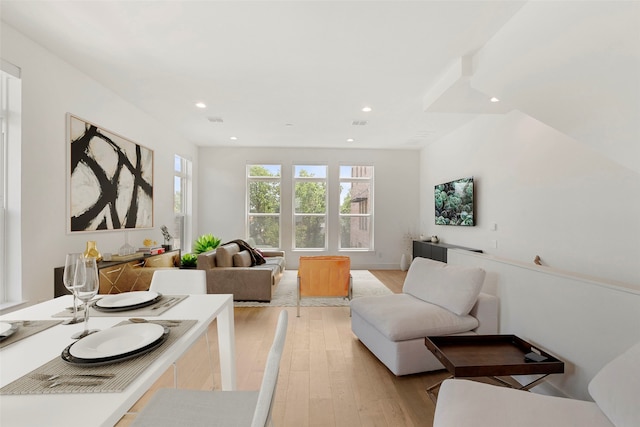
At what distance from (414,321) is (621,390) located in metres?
1.26

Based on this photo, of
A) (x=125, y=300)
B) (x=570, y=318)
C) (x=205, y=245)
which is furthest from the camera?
(x=205, y=245)

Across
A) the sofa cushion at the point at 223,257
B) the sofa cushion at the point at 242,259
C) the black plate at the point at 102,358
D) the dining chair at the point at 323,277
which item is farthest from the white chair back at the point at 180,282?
the sofa cushion at the point at 242,259

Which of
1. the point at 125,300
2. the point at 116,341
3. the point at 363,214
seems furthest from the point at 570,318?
the point at 363,214

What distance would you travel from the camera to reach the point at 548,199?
346 centimetres

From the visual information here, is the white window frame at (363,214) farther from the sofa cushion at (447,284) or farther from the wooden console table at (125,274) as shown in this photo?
the sofa cushion at (447,284)

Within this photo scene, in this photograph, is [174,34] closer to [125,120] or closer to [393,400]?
[125,120]

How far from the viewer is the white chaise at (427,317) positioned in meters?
2.29

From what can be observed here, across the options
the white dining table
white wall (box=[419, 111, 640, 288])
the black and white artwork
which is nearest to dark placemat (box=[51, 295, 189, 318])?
the white dining table

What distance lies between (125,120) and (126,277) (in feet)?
6.94

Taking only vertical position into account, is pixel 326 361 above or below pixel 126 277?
below

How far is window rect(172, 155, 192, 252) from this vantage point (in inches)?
236

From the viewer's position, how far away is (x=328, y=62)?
3092 millimetres

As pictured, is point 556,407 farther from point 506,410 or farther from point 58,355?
point 58,355

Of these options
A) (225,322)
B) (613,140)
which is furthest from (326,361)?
(613,140)
